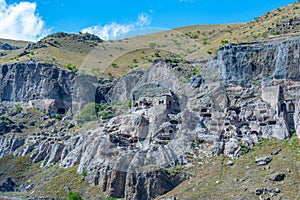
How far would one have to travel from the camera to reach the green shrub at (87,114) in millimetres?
94681

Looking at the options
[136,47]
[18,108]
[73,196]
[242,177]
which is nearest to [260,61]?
[242,177]

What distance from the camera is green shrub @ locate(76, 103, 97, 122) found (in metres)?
94.7

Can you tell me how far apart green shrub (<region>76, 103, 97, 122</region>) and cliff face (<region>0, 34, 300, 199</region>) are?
578 centimetres

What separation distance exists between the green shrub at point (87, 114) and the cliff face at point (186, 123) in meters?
5.78

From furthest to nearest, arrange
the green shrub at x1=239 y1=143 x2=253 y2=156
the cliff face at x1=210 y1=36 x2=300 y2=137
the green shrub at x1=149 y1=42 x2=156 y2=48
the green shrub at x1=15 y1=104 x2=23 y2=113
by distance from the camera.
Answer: the green shrub at x1=149 y1=42 x2=156 y2=48
the green shrub at x1=15 y1=104 x2=23 y2=113
the cliff face at x1=210 y1=36 x2=300 y2=137
the green shrub at x1=239 y1=143 x2=253 y2=156

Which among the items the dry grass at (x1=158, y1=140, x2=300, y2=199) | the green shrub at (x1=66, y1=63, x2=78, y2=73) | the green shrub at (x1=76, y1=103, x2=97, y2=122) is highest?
the green shrub at (x1=66, y1=63, x2=78, y2=73)

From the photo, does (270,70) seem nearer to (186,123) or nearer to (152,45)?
(186,123)

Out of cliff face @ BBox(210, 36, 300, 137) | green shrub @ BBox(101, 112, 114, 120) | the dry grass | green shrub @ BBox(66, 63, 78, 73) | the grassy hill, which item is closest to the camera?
the dry grass

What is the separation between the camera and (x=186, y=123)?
230ft

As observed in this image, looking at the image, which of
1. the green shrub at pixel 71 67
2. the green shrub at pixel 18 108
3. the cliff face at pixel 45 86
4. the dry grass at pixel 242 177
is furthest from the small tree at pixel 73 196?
the green shrub at pixel 71 67

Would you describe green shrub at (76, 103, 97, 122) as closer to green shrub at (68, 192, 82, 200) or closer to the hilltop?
the hilltop

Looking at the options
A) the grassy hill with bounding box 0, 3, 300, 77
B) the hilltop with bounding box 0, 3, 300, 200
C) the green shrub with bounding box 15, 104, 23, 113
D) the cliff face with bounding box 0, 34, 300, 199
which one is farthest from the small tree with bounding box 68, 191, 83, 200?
the green shrub with bounding box 15, 104, 23, 113

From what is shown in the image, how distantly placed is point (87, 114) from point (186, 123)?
3189 cm

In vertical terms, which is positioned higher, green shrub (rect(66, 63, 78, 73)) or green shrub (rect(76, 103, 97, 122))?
green shrub (rect(66, 63, 78, 73))
